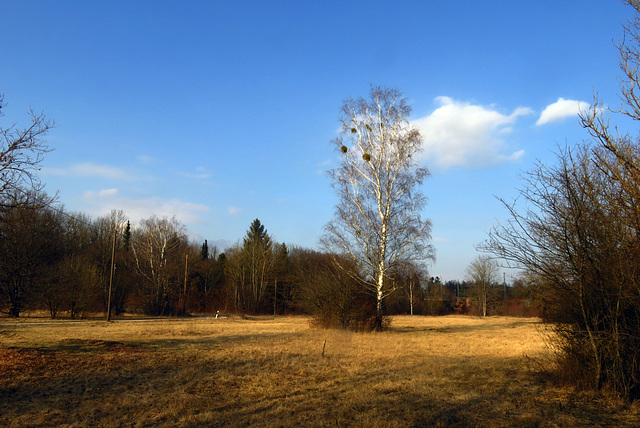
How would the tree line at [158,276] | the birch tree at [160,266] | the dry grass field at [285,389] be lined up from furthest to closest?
the birch tree at [160,266] < the tree line at [158,276] < the dry grass field at [285,389]

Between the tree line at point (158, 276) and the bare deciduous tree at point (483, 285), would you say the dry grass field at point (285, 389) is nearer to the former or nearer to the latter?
the tree line at point (158, 276)

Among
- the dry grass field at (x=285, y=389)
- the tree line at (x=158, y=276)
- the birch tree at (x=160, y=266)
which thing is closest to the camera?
the dry grass field at (x=285, y=389)

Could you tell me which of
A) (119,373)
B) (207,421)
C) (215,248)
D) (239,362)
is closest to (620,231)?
(207,421)

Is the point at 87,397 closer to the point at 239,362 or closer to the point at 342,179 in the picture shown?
the point at 239,362

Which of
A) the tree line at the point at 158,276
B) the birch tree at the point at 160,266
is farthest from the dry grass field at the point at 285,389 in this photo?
the birch tree at the point at 160,266

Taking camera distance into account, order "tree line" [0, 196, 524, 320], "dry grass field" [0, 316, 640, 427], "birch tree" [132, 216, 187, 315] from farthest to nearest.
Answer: "birch tree" [132, 216, 187, 315], "tree line" [0, 196, 524, 320], "dry grass field" [0, 316, 640, 427]

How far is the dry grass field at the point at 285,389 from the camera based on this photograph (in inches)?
244

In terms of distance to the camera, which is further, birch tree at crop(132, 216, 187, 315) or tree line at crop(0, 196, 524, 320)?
birch tree at crop(132, 216, 187, 315)

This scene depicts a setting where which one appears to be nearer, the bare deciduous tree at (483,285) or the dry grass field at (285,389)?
the dry grass field at (285,389)

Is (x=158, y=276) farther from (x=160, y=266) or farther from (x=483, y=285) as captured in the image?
(x=483, y=285)

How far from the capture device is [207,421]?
20.4 feet

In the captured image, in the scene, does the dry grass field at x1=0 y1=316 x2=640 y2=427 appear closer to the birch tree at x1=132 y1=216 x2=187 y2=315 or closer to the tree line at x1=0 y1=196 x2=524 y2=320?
the tree line at x1=0 y1=196 x2=524 y2=320

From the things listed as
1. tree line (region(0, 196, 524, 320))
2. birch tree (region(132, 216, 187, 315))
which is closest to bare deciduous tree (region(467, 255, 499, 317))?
tree line (region(0, 196, 524, 320))

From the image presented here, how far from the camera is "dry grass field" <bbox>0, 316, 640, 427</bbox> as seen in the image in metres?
6.20
